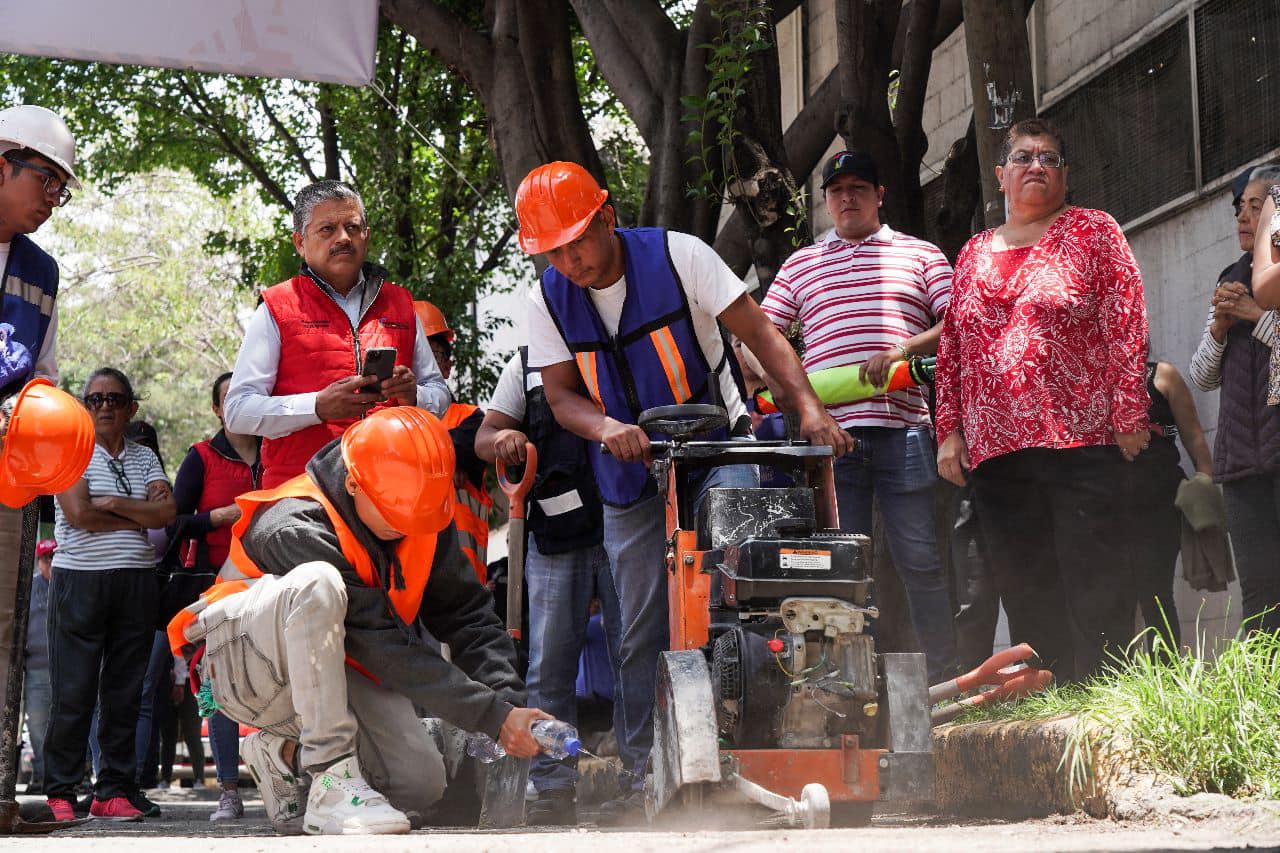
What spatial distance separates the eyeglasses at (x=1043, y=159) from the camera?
571cm

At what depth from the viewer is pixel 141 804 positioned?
7.58m

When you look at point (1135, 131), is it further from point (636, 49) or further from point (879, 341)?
point (879, 341)

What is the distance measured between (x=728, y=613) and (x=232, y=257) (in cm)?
3510

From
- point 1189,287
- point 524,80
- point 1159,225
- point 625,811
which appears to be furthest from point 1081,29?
→ point 625,811

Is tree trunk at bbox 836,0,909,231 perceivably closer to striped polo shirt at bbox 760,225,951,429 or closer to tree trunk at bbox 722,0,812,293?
tree trunk at bbox 722,0,812,293

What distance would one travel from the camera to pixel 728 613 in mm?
4609

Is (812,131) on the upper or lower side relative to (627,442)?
upper

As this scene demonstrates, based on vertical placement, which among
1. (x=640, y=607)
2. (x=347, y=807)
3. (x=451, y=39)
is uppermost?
(x=451, y=39)

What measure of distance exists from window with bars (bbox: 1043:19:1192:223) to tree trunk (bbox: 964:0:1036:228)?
2173 mm

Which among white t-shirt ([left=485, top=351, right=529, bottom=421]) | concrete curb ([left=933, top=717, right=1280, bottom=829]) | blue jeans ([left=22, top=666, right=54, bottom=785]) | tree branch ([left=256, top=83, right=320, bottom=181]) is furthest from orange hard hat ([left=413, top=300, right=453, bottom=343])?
tree branch ([left=256, top=83, right=320, bottom=181])

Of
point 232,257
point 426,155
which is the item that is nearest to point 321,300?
point 426,155

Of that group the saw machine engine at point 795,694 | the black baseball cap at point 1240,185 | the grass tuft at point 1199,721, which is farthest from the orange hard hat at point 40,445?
the black baseball cap at point 1240,185

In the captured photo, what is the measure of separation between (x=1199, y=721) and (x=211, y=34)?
6.36 meters

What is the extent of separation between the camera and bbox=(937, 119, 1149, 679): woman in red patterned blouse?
5.41m
